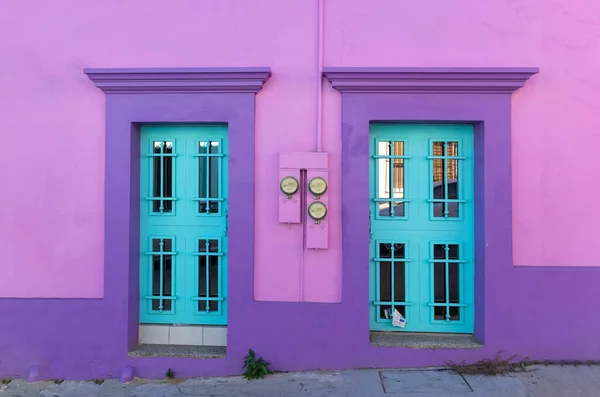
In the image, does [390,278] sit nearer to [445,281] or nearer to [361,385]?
[445,281]

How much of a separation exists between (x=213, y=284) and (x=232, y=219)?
0.76 meters

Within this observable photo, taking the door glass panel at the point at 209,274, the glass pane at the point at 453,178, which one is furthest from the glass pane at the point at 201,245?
the glass pane at the point at 453,178

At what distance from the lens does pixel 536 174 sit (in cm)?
415

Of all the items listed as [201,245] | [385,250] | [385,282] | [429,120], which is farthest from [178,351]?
[429,120]

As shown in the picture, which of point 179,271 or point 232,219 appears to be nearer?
point 232,219

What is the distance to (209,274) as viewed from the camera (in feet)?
14.7

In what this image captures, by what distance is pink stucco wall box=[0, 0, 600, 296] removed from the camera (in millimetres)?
4148

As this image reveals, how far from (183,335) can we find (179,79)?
8.22 feet

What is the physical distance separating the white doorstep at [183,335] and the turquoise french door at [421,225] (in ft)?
5.04

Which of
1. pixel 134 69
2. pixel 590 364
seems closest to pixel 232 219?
pixel 134 69

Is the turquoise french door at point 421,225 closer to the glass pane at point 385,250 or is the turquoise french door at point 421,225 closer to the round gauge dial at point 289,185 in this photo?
the glass pane at point 385,250

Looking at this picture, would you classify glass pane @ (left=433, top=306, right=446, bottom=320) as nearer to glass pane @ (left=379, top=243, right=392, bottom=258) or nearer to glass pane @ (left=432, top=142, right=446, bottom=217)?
glass pane @ (left=379, top=243, right=392, bottom=258)

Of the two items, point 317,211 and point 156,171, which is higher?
point 156,171

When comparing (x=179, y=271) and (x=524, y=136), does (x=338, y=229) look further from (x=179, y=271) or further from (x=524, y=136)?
(x=524, y=136)
